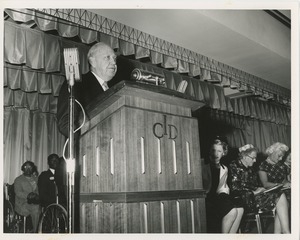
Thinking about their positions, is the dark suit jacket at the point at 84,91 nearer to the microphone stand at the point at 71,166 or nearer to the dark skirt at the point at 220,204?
the microphone stand at the point at 71,166

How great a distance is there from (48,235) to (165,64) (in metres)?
2.11

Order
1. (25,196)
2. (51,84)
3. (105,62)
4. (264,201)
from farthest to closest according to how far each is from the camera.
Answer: (51,84) < (264,201) < (25,196) < (105,62)

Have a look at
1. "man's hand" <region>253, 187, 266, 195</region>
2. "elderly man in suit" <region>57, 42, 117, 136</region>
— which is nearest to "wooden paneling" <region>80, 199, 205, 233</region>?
"elderly man in suit" <region>57, 42, 117, 136</region>

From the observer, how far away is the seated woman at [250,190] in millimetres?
1657

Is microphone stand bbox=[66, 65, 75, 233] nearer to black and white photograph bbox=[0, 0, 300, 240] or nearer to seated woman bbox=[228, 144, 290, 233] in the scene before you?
black and white photograph bbox=[0, 0, 300, 240]

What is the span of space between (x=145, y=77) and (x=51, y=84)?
2.05 meters

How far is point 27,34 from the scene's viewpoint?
2316mm

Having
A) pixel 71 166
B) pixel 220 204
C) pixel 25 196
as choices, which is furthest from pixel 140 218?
pixel 220 204

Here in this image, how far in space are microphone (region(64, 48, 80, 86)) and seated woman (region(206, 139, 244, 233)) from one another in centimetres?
90

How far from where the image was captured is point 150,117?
1.18 meters

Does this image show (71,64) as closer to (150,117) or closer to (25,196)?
(150,117)

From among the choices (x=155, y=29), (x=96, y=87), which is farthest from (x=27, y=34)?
(x=96, y=87)

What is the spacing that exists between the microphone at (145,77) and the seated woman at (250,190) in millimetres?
886
